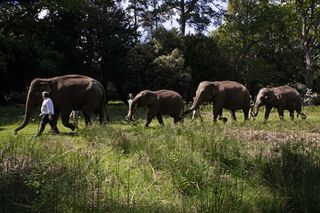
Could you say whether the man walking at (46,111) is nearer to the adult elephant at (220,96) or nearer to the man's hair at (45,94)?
the man's hair at (45,94)

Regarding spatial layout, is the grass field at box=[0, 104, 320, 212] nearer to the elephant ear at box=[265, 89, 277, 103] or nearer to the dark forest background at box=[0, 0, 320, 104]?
the elephant ear at box=[265, 89, 277, 103]

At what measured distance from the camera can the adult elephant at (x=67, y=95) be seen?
1817 cm

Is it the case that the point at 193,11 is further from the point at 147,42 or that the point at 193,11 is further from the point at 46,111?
the point at 46,111

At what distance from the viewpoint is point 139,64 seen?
43844mm

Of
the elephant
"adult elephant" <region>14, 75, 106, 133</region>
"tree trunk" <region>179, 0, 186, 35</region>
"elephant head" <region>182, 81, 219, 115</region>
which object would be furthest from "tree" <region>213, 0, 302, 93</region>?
"adult elephant" <region>14, 75, 106, 133</region>

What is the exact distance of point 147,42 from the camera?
47.3m

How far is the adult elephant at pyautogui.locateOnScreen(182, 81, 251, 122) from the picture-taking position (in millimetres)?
22172

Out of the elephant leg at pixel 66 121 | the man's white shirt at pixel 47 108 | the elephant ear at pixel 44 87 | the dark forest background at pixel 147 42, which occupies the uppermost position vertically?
the dark forest background at pixel 147 42

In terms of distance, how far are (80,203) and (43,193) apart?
0.52 m

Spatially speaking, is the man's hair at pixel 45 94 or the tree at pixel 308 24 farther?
the tree at pixel 308 24

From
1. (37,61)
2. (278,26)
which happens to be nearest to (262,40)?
(278,26)

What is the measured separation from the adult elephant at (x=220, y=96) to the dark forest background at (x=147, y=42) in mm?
16320

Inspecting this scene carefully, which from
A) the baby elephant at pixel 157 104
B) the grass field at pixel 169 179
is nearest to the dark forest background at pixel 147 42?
the baby elephant at pixel 157 104

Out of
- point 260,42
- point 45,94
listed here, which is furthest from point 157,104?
point 260,42
